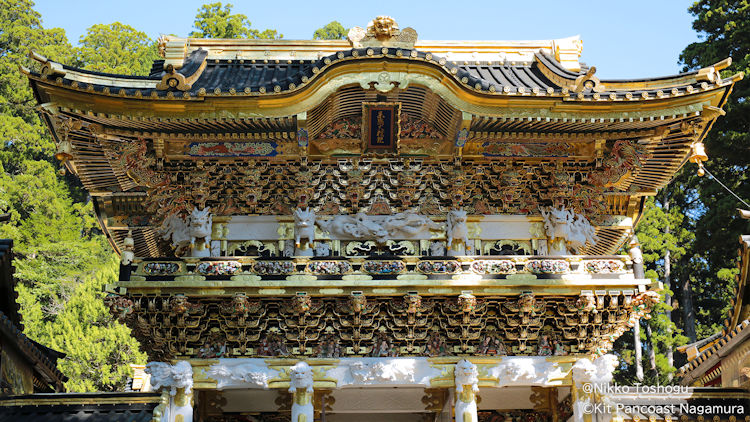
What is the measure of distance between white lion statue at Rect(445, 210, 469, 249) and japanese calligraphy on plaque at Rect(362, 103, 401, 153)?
1.51 meters

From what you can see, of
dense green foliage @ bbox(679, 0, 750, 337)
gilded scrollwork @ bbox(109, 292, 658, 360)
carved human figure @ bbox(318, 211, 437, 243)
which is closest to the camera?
gilded scrollwork @ bbox(109, 292, 658, 360)

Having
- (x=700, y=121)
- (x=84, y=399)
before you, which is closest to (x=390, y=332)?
(x=84, y=399)

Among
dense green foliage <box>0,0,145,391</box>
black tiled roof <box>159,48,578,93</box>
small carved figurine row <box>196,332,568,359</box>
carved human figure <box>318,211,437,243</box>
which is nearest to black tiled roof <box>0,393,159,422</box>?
small carved figurine row <box>196,332,568,359</box>

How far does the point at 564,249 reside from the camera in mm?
13359

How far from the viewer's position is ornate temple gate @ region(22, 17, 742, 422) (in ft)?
39.5

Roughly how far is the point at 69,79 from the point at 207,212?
3.09m

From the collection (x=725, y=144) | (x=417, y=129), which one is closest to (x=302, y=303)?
(x=417, y=129)

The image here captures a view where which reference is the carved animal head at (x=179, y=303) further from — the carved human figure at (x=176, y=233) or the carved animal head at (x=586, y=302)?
the carved animal head at (x=586, y=302)

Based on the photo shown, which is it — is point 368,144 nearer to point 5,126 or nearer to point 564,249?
point 564,249

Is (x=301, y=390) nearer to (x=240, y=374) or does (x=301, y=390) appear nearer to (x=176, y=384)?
(x=240, y=374)

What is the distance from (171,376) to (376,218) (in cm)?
426

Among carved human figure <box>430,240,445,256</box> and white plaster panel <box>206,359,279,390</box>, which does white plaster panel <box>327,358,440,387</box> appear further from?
carved human figure <box>430,240,445,256</box>

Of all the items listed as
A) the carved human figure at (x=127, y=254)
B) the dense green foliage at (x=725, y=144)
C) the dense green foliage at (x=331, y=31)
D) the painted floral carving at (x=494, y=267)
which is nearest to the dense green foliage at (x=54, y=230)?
the dense green foliage at (x=331, y=31)

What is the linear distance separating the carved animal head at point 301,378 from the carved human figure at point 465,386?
7.54 ft
